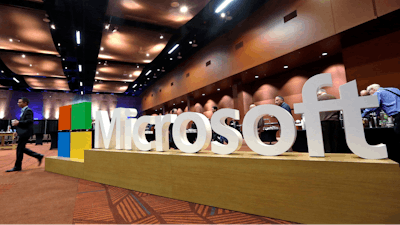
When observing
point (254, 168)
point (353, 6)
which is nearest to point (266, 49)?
point (353, 6)

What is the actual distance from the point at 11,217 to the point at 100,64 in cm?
998

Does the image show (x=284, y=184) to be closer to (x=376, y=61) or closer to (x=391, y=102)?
(x=391, y=102)

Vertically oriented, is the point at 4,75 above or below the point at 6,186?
above

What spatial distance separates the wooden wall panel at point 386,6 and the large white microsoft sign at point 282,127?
388 centimetres

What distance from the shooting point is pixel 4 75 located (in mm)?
11391

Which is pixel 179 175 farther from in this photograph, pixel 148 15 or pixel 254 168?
pixel 148 15

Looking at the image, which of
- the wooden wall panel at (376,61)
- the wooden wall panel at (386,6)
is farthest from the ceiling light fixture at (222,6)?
the wooden wall panel at (376,61)

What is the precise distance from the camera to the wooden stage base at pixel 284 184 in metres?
1.16

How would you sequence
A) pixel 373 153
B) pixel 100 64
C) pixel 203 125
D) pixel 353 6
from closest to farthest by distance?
pixel 373 153, pixel 203 125, pixel 353 6, pixel 100 64

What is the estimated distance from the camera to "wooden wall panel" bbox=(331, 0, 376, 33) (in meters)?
3.98

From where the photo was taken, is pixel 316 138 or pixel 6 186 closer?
pixel 316 138

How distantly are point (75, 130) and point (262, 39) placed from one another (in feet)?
18.7

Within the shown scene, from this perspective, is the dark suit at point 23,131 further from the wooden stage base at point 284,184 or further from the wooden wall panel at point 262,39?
the wooden wall panel at point 262,39

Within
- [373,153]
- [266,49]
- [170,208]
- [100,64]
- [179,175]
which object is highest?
[100,64]
